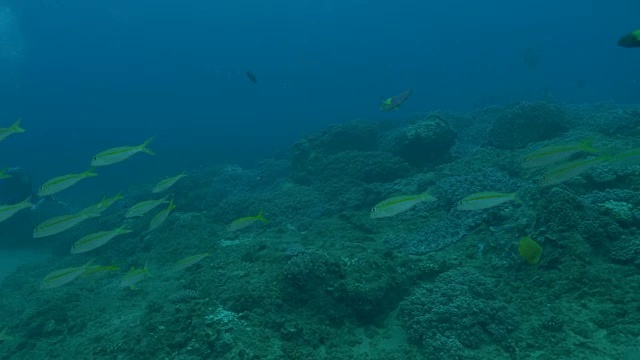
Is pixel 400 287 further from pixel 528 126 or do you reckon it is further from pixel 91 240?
pixel 528 126

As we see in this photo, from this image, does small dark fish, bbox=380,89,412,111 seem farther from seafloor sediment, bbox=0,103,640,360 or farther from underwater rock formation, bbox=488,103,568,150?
underwater rock formation, bbox=488,103,568,150

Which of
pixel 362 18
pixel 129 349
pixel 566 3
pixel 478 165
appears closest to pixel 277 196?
pixel 478 165

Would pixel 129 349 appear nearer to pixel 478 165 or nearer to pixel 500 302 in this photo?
pixel 500 302

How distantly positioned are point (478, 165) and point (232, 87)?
79832 mm

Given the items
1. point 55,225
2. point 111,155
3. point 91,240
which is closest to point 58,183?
point 55,225

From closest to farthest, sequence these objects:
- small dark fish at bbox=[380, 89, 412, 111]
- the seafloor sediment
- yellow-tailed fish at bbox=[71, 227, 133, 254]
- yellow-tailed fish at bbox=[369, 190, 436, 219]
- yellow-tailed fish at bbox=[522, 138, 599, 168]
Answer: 1. the seafloor sediment
2. yellow-tailed fish at bbox=[369, 190, 436, 219]
3. yellow-tailed fish at bbox=[522, 138, 599, 168]
4. yellow-tailed fish at bbox=[71, 227, 133, 254]
5. small dark fish at bbox=[380, 89, 412, 111]

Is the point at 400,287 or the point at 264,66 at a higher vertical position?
the point at 400,287

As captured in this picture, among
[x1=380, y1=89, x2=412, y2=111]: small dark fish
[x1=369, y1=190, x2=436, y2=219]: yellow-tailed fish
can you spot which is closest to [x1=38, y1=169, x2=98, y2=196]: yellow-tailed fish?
[x1=369, y1=190, x2=436, y2=219]: yellow-tailed fish

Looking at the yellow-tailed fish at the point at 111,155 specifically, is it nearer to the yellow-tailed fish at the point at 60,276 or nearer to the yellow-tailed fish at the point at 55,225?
the yellow-tailed fish at the point at 55,225

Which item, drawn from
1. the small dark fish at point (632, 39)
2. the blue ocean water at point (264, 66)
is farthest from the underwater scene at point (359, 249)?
the blue ocean water at point (264, 66)

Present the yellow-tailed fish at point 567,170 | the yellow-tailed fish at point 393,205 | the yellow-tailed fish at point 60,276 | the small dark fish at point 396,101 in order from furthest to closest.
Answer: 1. the small dark fish at point 396,101
2. the yellow-tailed fish at point 60,276
3. the yellow-tailed fish at point 393,205
4. the yellow-tailed fish at point 567,170

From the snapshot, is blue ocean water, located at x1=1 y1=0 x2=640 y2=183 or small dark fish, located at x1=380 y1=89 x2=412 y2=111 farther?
blue ocean water, located at x1=1 y1=0 x2=640 y2=183

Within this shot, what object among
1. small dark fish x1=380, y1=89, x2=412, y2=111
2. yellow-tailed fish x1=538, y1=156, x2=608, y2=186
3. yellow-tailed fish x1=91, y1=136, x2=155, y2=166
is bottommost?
yellow-tailed fish x1=538, y1=156, x2=608, y2=186

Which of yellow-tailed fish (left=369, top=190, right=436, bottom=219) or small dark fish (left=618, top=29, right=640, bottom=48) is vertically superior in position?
small dark fish (left=618, top=29, right=640, bottom=48)
